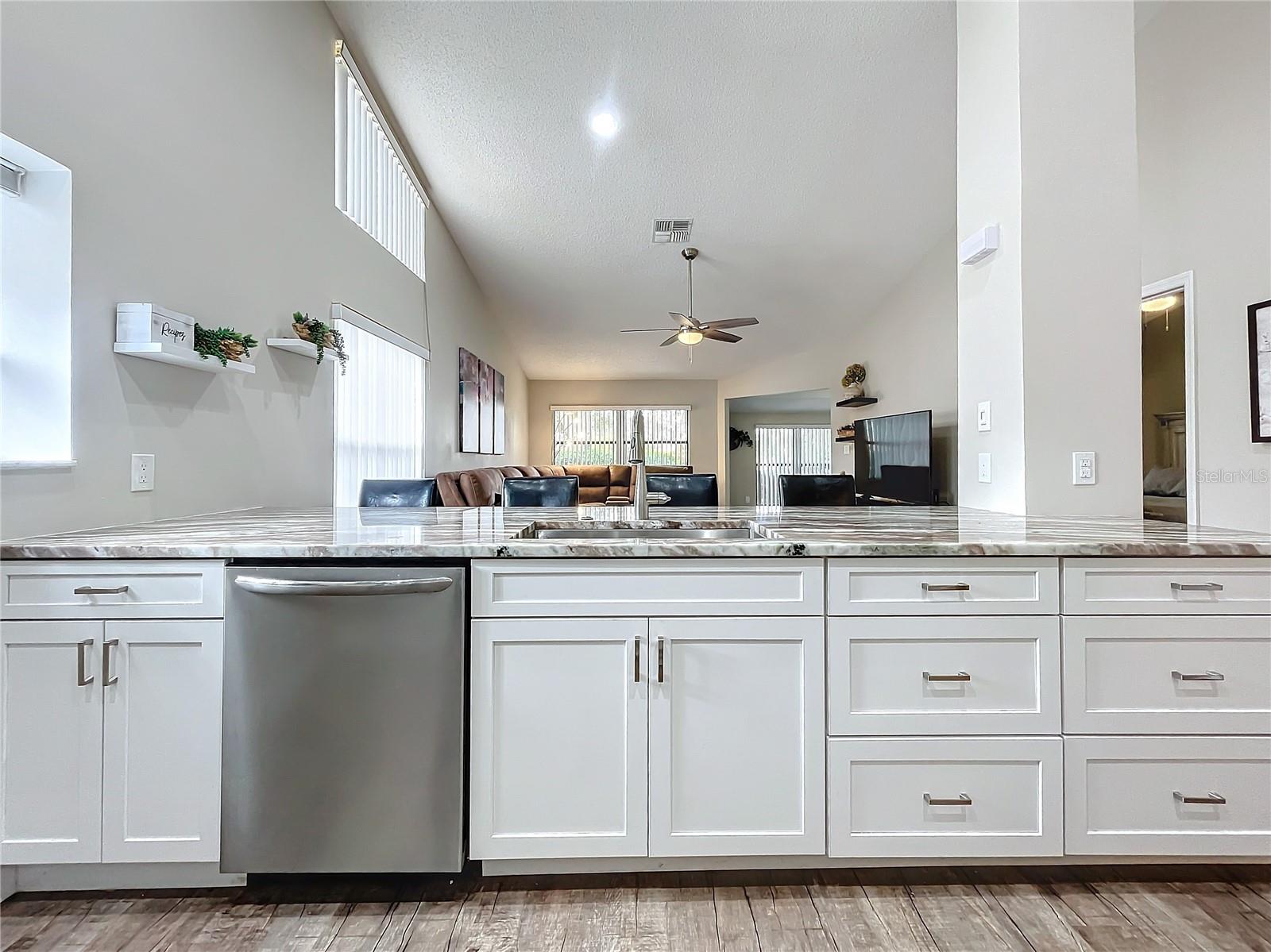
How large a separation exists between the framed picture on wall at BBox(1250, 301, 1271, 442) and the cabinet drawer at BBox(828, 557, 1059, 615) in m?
2.66

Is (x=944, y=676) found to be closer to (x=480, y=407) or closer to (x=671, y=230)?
(x=671, y=230)

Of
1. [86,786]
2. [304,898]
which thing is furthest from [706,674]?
[86,786]

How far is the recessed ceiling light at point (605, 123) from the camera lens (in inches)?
170

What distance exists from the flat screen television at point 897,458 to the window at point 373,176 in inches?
170

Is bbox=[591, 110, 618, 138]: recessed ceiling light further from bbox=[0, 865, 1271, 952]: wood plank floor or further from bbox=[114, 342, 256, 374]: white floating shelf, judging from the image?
bbox=[0, 865, 1271, 952]: wood plank floor

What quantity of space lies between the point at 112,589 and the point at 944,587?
6.48ft

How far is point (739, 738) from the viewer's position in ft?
5.19

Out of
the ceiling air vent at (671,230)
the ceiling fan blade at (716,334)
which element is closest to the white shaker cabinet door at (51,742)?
the ceiling air vent at (671,230)

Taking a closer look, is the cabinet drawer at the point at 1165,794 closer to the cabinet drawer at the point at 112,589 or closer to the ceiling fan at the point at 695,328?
the cabinet drawer at the point at 112,589

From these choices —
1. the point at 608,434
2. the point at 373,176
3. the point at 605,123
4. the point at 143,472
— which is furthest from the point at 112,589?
the point at 608,434

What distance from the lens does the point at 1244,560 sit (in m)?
1.59

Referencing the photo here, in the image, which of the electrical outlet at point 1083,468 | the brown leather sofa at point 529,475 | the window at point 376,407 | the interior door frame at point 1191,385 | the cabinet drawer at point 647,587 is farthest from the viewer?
the brown leather sofa at point 529,475

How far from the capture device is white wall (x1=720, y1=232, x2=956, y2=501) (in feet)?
18.8

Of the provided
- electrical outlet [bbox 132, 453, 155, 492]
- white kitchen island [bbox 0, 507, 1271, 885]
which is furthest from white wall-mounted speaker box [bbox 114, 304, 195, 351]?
white kitchen island [bbox 0, 507, 1271, 885]
